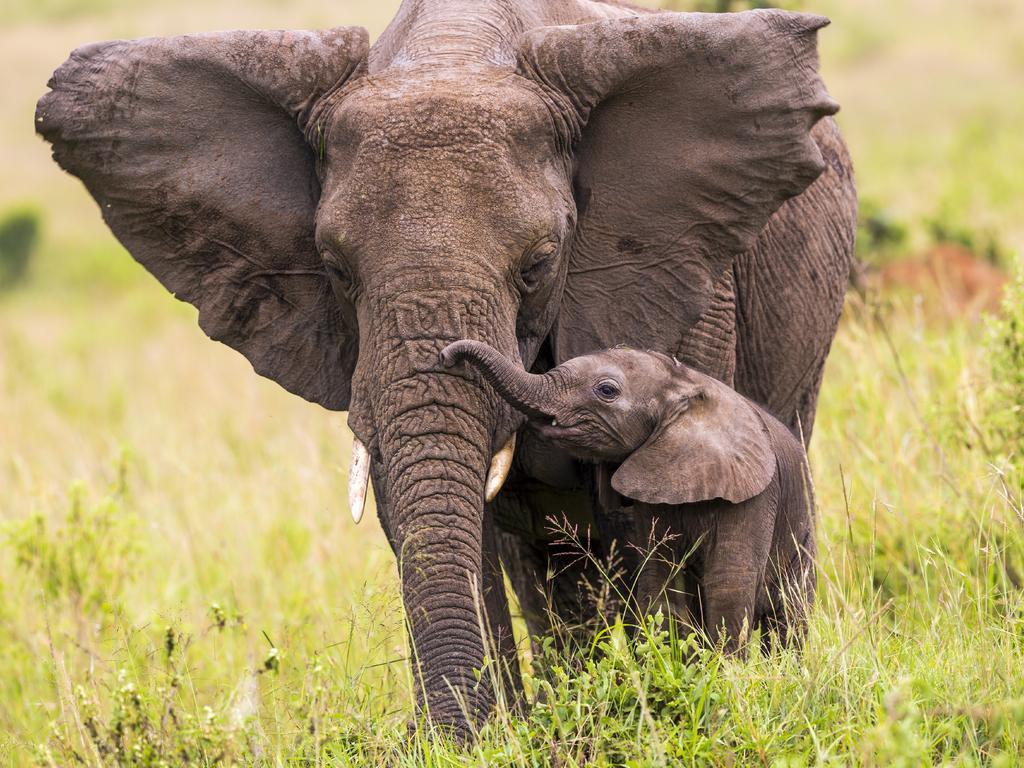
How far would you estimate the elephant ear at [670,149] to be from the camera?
4.47m

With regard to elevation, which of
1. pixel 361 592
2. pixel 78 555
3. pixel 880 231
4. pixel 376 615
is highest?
pixel 376 615

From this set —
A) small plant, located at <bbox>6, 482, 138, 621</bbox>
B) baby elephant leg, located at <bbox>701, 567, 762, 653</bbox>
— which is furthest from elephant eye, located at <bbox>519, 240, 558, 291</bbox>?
small plant, located at <bbox>6, 482, 138, 621</bbox>

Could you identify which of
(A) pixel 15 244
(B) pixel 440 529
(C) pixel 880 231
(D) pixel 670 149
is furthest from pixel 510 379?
(A) pixel 15 244

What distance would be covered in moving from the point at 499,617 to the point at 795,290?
5.54ft

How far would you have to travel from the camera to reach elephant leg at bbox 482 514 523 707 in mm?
4496

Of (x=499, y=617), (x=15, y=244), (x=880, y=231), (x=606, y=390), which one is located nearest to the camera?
(x=606, y=390)

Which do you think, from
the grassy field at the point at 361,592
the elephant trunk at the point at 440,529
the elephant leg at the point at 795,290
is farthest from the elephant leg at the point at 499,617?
the elephant leg at the point at 795,290

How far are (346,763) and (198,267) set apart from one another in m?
1.69

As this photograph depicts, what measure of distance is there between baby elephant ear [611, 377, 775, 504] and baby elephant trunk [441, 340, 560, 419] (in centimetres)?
29

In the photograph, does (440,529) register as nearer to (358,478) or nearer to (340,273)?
(358,478)

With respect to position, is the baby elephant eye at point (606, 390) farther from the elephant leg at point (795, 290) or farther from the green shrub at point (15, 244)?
the green shrub at point (15, 244)

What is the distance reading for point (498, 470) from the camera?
13.7 feet

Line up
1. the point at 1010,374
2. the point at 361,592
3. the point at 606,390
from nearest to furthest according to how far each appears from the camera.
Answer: the point at 606,390 < the point at 361,592 < the point at 1010,374

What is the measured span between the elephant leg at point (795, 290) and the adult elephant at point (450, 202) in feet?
0.29
